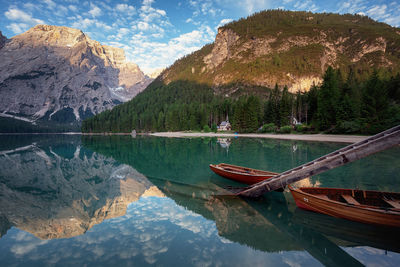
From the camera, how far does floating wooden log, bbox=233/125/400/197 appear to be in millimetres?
8672

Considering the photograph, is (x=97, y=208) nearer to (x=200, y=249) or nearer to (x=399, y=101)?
(x=200, y=249)

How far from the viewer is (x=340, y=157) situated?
9695 millimetres

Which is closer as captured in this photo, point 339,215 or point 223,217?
point 339,215

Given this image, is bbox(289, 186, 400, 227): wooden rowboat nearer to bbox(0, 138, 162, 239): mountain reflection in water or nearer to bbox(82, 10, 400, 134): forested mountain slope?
bbox(0, 138, 162, 239): mountain reflection in water

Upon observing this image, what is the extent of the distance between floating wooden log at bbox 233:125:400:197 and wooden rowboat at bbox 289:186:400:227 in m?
0.99

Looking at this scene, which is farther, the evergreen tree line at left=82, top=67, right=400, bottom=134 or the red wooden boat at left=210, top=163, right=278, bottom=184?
the evergreen tree line at left=82, top=67, right=400, bottom=134

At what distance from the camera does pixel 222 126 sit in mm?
110375

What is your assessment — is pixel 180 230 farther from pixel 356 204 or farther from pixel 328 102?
pixel 328 102

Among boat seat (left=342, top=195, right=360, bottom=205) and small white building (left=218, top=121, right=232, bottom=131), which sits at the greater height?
small white building (left=218, top=121, right=232, bottom=131)

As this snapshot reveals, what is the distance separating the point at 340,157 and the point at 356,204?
7.21ft

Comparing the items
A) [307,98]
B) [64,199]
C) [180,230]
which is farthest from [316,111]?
[64,199]

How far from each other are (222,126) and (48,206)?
100072 millimetres

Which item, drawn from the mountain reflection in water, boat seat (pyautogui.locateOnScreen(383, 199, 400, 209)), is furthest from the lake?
boat seat (pyautogui.locateOnScreen(383, 199, 400, 209))

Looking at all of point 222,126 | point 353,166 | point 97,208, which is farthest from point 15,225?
point 222,126
